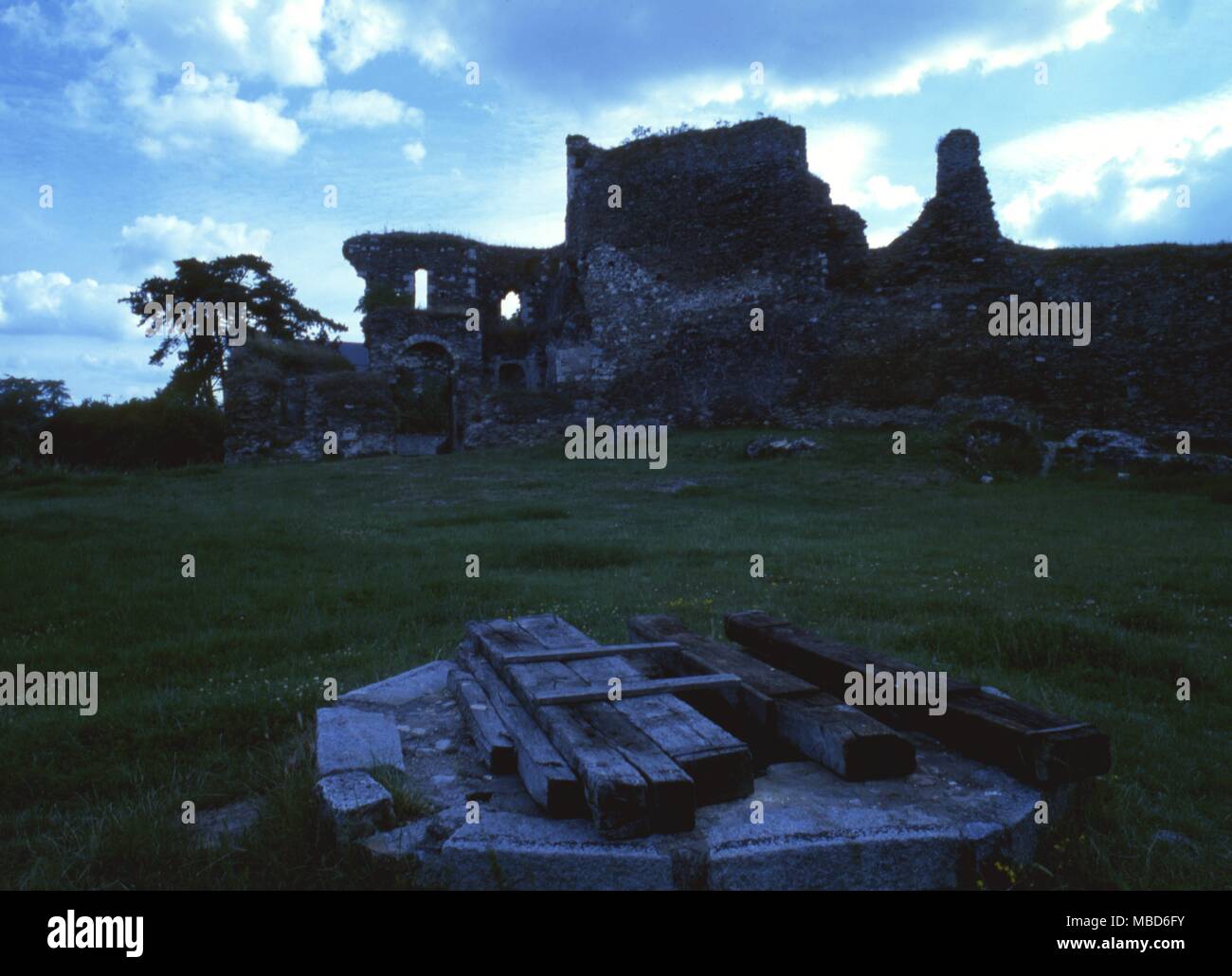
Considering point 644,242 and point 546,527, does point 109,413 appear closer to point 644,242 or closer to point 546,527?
point 644,242

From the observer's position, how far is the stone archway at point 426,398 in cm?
2758

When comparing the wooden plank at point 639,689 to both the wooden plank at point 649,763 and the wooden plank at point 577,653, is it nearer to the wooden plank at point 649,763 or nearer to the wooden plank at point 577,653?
the wooden plank at point 649,763

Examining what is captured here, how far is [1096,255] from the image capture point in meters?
19.4

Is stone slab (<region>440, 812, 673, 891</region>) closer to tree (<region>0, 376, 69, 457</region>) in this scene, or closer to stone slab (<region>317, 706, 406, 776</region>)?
stone slab (<region>317, 706, 406, 776</region>)

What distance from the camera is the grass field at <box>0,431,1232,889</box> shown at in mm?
2979

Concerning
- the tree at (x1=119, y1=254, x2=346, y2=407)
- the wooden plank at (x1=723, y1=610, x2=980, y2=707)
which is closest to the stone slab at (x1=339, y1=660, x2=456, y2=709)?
the wooden plank at (x1=723, y1=610, x2=980, y2=707)

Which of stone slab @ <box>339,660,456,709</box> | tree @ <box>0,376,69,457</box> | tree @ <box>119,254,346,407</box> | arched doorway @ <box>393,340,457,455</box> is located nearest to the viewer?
stone slab @ <box>339,660,456,709</box>

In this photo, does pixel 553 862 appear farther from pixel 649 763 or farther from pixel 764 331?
pixel 764 331

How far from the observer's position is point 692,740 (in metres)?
2.80

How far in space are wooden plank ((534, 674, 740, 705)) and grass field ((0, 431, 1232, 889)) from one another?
0.89m

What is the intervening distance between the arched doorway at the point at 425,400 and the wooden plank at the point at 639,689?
24825 millimetres

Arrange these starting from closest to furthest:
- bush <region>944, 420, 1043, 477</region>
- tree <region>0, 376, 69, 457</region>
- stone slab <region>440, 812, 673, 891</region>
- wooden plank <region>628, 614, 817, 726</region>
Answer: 1. stone slab <region>440, 812, 673, 891</region>
2. wooden plank <region>628, 614, 817, 726</region>
3. bush <region>944, 420, 1043, 477</region>
4. tree <region>0, 376, 69, 457</region>
